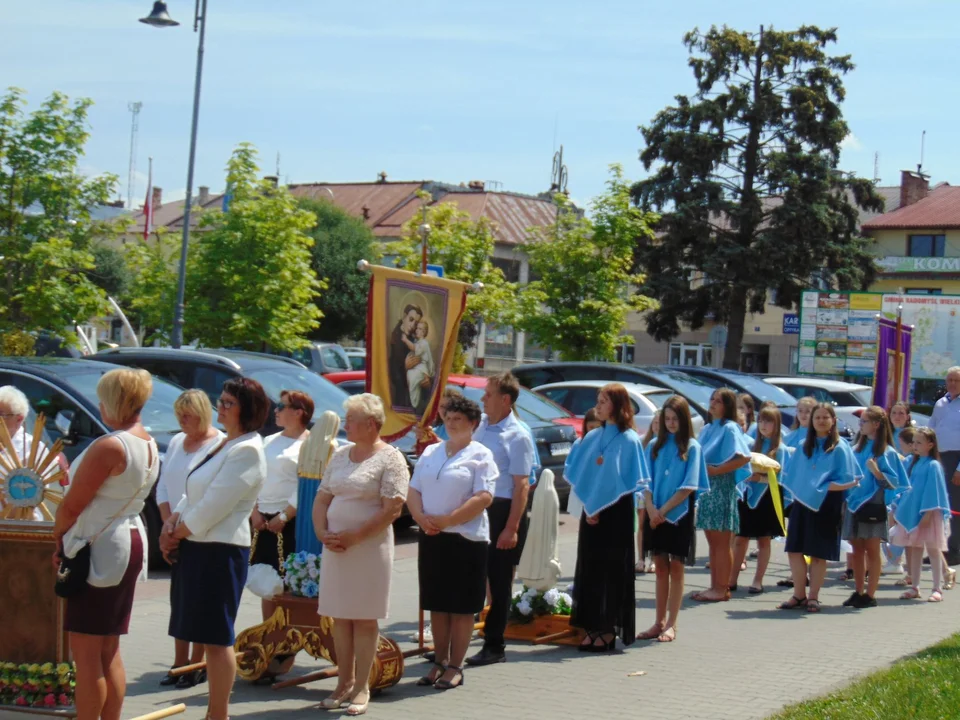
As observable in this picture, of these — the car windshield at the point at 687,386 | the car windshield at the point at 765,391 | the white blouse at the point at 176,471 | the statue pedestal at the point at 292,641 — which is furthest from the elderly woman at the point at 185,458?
the car windshield at the point at 765,391

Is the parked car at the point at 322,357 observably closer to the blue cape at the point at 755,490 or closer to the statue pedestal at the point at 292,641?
the blue cape at the point at 755,490

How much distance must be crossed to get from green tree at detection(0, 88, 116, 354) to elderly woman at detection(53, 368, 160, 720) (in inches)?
474

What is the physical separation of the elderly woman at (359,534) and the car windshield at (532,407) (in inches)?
328

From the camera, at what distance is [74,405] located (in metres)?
10.8

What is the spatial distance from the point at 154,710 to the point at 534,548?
3.16 m

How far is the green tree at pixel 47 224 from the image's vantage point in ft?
55.7

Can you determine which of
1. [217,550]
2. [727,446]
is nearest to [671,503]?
[727,446]

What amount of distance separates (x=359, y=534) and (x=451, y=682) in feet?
4.16

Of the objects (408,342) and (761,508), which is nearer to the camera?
(408,342)

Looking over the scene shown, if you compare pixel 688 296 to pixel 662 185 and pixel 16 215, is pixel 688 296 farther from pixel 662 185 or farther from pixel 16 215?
pixel 16 215

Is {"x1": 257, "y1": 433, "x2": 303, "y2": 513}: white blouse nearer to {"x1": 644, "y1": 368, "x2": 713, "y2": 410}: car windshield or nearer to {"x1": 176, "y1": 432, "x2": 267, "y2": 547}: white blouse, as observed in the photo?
{"x1": 176, "y1": 432, "x2": 267, "y2": 547}: white blouse

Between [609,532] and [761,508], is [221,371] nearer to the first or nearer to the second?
[761,508]

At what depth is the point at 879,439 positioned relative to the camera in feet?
37.7

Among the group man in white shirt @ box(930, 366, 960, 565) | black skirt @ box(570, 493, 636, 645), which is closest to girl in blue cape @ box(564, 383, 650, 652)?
black skirt @ box(570, 493, 636, 645)
